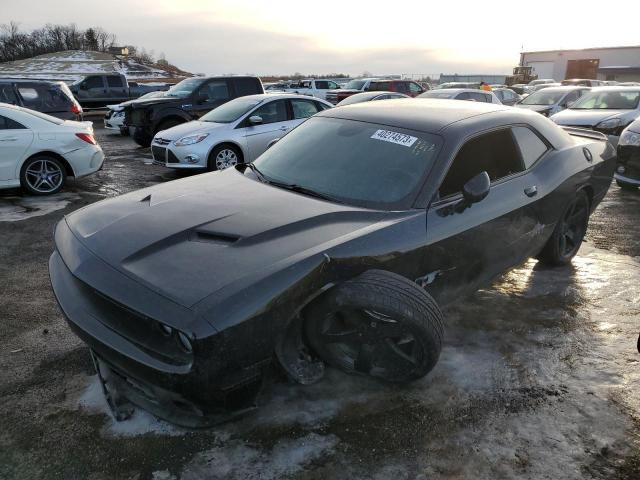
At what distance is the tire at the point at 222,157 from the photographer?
27.9 ft

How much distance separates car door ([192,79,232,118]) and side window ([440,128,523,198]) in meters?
9.41

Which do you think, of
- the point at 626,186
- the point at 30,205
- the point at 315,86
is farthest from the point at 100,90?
the point at 626,186

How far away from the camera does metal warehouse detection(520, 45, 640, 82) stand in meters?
48.4

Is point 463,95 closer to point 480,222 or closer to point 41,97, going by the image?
point 41,97

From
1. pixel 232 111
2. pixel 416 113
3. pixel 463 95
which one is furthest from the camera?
pixel 463 95

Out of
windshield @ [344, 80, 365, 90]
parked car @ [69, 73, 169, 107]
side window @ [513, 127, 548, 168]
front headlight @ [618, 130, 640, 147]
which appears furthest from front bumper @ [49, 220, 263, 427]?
Answer: parked car @ [69, 73, 169, 107]

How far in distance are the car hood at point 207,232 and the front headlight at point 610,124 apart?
8.39 meters

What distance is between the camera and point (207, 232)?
8.72 feet

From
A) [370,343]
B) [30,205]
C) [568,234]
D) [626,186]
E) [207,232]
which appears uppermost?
[207,232]

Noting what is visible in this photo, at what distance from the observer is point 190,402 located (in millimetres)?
2236

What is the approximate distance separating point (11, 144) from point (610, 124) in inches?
404

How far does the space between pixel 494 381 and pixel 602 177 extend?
278 cm

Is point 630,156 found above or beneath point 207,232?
beneath

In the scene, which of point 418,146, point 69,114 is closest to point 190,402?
point 418,146
